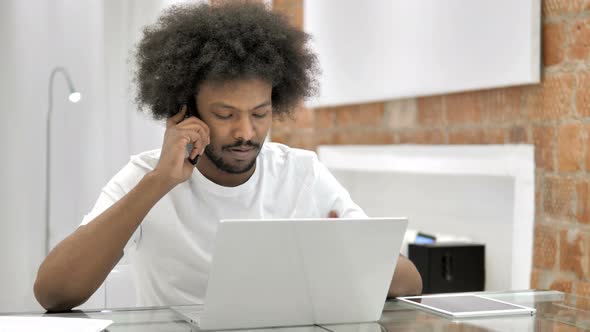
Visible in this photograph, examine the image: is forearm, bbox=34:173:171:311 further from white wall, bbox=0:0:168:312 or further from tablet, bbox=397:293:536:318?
white wall, bbox=0:0:168:312

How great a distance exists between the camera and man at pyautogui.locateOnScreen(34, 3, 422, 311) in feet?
6.04

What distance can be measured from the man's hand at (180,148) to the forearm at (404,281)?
509mm

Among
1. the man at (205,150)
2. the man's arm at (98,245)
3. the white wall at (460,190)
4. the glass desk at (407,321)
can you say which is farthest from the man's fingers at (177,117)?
the white wall at (460,190)

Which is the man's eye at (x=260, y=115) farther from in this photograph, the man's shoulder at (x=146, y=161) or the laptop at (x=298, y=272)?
the laptop at (x=298, y=272)

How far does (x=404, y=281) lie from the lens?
1.73 metres

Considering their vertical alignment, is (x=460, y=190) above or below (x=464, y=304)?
above

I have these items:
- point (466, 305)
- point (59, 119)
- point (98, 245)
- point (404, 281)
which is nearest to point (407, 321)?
point (466, 305)

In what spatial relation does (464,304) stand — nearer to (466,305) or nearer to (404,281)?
(466,305)

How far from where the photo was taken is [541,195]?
263cm

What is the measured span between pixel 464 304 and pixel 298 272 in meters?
0.41

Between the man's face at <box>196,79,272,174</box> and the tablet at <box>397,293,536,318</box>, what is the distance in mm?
525

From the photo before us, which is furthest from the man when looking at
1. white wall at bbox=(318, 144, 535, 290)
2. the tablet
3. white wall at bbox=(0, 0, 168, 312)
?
white wall at bbox=(318, 144, 535, 290)

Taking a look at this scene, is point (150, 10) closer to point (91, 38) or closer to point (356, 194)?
point (91, 38)

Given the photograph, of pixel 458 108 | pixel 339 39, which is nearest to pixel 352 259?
pixel 458 108
